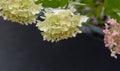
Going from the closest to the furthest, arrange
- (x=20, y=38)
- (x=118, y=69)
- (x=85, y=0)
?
(x=85, y=0) → (x=118, y=69) → (x=20, y=38)

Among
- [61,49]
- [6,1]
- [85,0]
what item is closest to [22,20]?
[6,1]

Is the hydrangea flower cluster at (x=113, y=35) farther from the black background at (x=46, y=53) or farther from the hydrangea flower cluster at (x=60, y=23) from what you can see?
the black background at (x=46, y=53)

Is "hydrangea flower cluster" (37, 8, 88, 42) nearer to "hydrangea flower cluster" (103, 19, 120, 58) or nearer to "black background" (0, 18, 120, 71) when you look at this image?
"hydrangea flower cluster" (103, 19, 120, 58)

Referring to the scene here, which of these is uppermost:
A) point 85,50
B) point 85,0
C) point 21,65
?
point 85,0

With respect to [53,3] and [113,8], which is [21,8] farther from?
[113,8]

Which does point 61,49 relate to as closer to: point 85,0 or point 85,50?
point 85,50

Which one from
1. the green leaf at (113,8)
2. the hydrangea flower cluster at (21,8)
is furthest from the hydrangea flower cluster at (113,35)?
the hydrangea flower cluster at (21,8)

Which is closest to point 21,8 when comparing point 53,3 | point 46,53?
point 53,3
